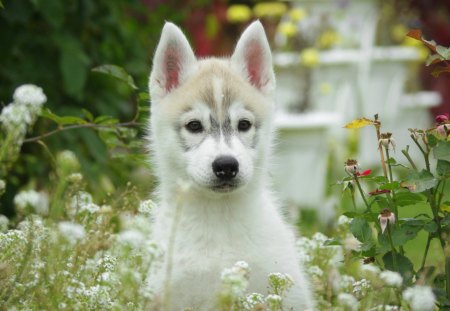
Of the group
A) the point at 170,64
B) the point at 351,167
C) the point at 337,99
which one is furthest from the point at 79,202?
the point at 337,99

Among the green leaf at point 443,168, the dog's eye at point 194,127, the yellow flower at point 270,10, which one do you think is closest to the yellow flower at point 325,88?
the yellow flower at point 270,10

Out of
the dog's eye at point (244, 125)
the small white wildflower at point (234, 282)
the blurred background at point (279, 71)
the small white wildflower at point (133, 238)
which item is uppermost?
the blurred background at point (279, 71)

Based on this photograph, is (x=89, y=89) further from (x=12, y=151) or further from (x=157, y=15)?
(x=12, y=151)

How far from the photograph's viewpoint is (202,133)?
144 inches

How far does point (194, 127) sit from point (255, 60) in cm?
51

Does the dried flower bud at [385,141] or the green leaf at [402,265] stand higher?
the dried flower bud at [385,141]

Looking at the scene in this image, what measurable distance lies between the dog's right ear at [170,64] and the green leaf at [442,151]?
1291 millimetres

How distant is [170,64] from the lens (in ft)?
12.9

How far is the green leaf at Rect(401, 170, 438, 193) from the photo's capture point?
295 centimetres

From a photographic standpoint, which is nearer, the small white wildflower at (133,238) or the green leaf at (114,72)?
the small white wildflower at (133,238)

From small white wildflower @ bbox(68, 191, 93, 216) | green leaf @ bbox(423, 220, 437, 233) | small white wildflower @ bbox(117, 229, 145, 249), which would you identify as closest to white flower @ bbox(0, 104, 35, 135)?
small white wildflower @ bbox(117, 229, 145, 249)

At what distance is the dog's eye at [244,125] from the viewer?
371 cm

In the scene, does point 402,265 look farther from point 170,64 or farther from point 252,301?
point 170,64

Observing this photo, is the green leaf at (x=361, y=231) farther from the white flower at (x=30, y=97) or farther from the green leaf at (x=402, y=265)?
the white flower at (x=30, y=97)
